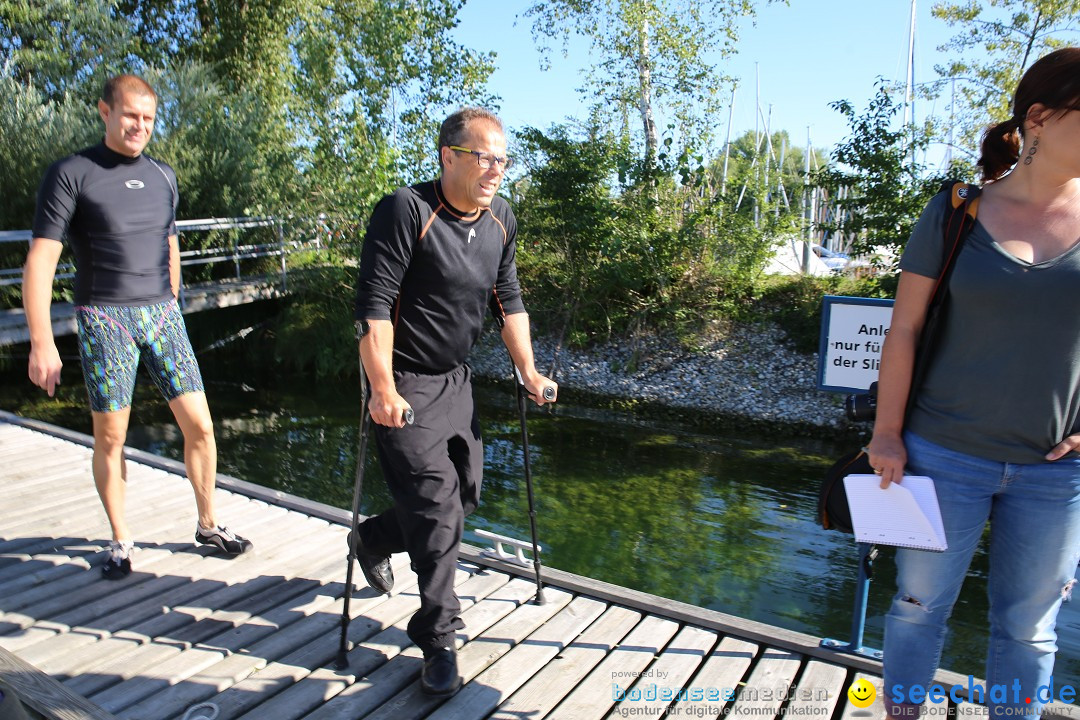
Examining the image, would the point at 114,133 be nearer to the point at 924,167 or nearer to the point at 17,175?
the point at 924,167

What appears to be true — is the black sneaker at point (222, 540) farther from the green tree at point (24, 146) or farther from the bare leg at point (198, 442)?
the green tree at point (24, 146)

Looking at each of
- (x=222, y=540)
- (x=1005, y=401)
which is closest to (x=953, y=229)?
(x=1005, y=401)

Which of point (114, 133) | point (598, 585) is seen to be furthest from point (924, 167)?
point (114, 133)

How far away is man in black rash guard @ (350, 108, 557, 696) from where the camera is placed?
231cm

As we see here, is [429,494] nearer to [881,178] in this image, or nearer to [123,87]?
[123,87]

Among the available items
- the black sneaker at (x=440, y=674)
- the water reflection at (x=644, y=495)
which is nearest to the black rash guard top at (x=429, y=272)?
the black sneaker at (x=440, y=674)

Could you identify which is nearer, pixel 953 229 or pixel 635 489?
pixel 953 229

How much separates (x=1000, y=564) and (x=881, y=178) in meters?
9.83

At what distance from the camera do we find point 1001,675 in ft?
6.47

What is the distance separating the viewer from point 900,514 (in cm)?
190

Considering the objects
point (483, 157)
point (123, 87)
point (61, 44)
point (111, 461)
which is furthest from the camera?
point (61, 44)

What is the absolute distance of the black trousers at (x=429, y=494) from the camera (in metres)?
2.41

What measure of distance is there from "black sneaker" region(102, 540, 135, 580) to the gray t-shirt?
10.3 ft

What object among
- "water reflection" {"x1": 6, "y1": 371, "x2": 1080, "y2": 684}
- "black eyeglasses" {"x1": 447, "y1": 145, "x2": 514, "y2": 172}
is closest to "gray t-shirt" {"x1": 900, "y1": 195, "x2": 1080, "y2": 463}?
"black eyeglasses" {"x1": 447, "y1": 145, "x2": 514, "y2": 172}
